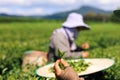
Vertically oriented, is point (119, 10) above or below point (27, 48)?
above

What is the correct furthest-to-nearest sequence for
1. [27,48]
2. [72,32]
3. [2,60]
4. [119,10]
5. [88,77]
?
[27,48] → [2,60] → [72,32] → [88,77] → [119,10]

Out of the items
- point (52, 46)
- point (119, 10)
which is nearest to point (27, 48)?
point (52, 46)

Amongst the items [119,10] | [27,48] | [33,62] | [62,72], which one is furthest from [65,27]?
[27,48]

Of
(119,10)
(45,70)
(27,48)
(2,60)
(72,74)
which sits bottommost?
(27,48)

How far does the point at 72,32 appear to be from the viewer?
895cm

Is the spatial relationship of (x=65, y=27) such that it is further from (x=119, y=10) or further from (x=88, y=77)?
(x=119, y=10)

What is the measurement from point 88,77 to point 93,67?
0.61 m

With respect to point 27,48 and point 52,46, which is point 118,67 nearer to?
point 52,46

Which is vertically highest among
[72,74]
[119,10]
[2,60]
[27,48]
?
[119,10]

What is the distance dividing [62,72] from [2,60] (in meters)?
5.14

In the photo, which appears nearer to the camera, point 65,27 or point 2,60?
point 65,27

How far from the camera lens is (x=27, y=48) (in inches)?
551

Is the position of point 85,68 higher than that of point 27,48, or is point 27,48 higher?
point 85,68

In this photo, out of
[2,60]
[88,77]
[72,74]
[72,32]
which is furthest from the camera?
[2,60]
